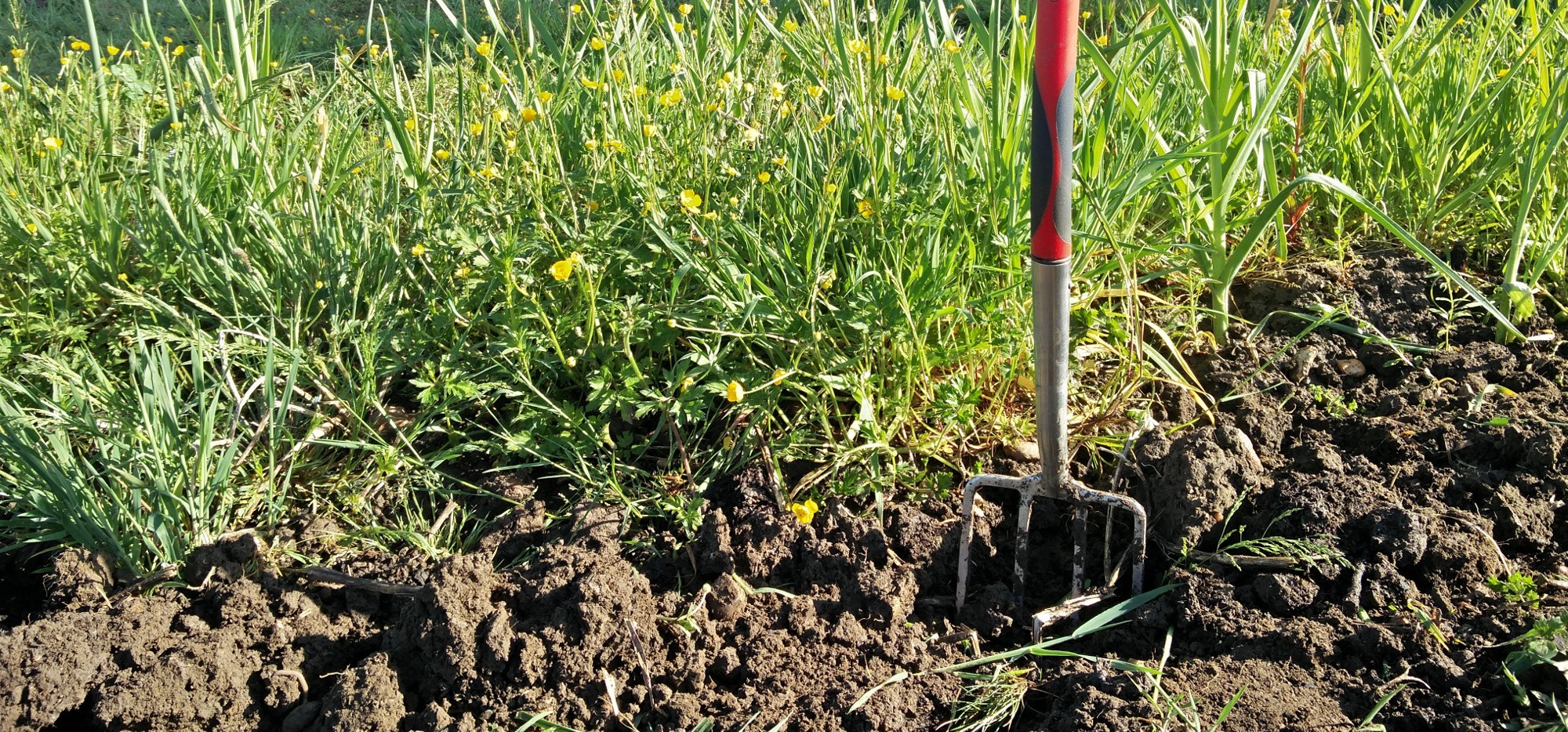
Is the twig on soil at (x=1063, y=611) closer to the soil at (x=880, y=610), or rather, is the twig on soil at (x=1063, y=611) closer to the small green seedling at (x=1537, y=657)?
the soil at (x=880, y=610)

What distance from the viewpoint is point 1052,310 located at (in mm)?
1557

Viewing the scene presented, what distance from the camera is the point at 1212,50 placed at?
2.05m

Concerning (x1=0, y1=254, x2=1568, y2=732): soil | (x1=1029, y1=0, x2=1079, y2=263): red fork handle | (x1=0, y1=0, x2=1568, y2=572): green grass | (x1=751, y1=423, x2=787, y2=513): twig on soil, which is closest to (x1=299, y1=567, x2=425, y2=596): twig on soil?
(x1=0, y1=254, x2=1568, y2=732): soil

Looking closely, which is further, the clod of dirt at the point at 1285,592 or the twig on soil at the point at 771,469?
the twig on soil at the point at 771,469

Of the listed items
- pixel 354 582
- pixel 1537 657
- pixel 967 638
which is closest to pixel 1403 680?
pixel 1537 657

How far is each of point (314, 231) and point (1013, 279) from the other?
4.60 ft

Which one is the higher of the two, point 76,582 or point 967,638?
point 76,582

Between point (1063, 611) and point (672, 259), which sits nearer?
point (1063, 611)

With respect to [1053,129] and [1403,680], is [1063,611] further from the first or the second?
[1053,129]

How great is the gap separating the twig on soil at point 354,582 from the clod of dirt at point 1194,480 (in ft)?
4.12

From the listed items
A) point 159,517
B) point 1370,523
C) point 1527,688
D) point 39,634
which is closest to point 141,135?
point 159,517

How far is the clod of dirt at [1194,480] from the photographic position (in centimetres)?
178

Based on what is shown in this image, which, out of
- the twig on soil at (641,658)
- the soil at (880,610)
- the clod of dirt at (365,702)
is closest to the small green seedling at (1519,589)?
the soil at (880,610)

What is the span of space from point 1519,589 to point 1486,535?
0.12 m
